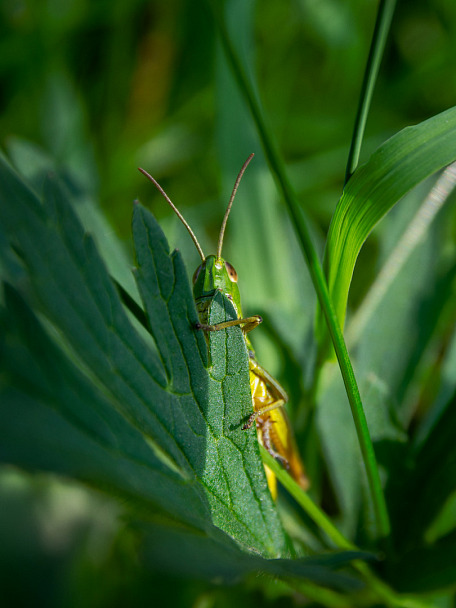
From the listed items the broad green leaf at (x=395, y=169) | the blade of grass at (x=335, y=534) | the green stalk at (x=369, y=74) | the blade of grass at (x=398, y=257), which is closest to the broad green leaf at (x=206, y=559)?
the blade of grass at (x=335, y=534)

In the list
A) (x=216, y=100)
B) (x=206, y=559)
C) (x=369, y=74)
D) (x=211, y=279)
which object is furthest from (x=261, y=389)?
(x=216, y=100)

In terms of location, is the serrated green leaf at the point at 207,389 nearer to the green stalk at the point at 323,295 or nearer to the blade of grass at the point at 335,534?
the blade of grass at the point at 335,534

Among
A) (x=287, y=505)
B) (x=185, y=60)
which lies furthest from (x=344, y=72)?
(x=287, y=505)

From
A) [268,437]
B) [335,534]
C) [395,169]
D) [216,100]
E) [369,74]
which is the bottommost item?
[335,534]

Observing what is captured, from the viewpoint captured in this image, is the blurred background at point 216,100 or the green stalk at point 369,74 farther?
the blurred background at point 216,100

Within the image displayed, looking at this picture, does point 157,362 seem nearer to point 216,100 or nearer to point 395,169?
point 395,169

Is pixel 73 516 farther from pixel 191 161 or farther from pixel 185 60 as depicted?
pixel 185 60
